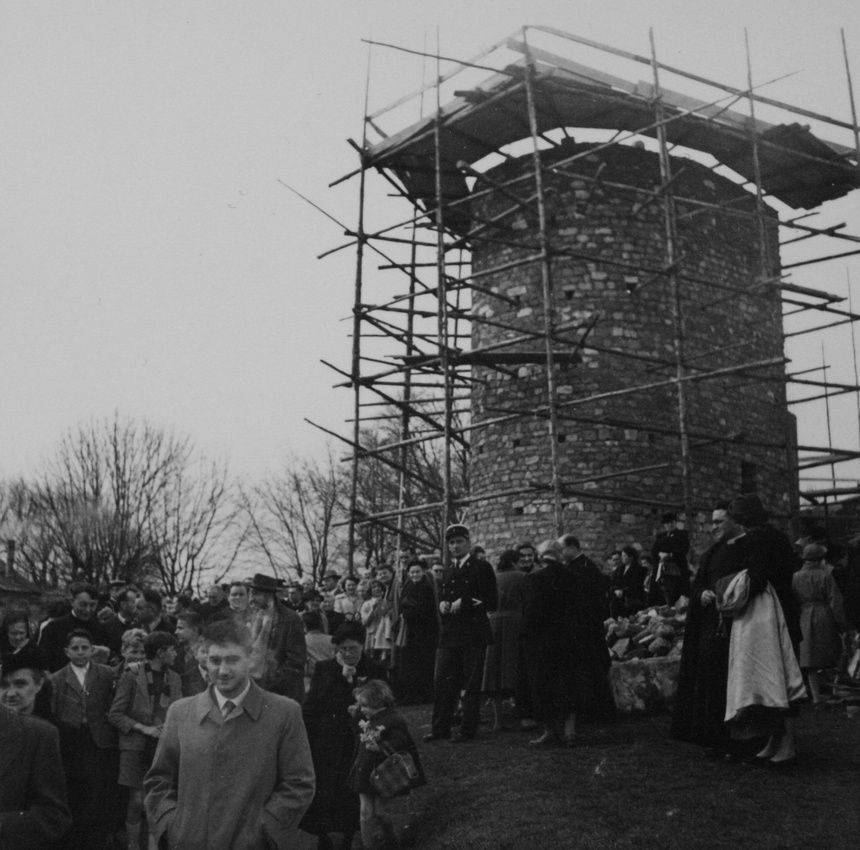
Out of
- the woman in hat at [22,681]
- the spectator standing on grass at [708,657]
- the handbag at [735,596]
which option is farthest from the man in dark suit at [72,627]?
the handbag at [735,596]

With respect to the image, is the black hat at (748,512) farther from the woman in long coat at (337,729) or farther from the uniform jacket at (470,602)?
the woman in long coat at (337,729)

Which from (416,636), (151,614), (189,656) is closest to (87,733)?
(189,656)

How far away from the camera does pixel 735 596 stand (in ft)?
27.5

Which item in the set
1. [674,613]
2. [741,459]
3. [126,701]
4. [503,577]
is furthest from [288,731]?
[741,459]

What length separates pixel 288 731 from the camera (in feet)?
15.5

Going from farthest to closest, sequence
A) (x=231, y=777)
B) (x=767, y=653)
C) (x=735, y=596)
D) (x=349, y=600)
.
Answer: (x=349, y=600)
(x=735, y=596)
(x=767, y=653)
(x=231, y=777)

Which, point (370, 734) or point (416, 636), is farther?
point (416, 636)

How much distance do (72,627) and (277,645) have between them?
274 cm

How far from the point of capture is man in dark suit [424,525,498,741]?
10.8 metres

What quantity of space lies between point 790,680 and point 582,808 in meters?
1.74

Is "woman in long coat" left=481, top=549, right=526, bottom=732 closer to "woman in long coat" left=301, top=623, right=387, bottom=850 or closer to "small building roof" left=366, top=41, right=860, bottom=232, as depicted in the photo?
"woman in long coat" left=301, top=623, right=387, bottom=850

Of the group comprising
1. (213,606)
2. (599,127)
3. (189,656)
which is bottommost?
(189,656)

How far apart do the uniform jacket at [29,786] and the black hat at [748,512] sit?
17.6 ft

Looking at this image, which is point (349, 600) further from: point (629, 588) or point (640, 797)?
point (640, 797)
